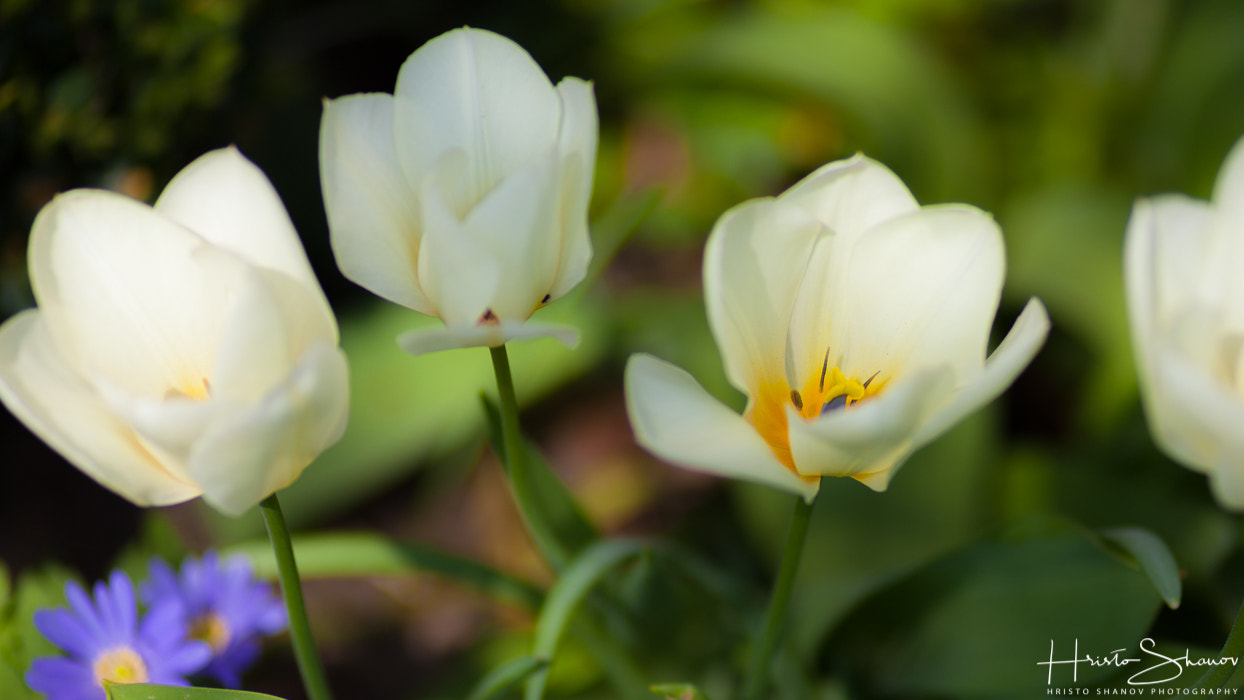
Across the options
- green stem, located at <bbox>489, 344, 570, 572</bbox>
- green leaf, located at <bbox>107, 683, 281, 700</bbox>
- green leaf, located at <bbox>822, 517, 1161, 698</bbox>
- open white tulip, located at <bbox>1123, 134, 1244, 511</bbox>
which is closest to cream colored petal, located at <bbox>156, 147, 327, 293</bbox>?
green stem, located at <bbox>489, 344, 570, 572</bbox>

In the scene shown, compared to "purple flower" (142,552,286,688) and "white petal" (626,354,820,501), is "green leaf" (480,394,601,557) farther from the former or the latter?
"white petal" (626,354,820,501)

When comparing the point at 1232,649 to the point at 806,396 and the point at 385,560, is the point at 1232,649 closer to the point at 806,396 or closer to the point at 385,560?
the point at 806,396

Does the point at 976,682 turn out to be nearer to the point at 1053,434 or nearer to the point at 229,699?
the point at 229,699

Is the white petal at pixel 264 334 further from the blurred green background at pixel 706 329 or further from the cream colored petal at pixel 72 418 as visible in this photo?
the blurred green background at pixel 706 329

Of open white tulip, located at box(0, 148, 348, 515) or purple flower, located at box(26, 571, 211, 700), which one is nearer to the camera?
open white tulip, located at box(0, 148, 348, 515)

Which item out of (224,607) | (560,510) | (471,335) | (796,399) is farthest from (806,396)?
(224,607)

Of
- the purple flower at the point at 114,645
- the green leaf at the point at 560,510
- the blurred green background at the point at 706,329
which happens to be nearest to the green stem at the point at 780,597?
the blurred green background at the point at 706,329
